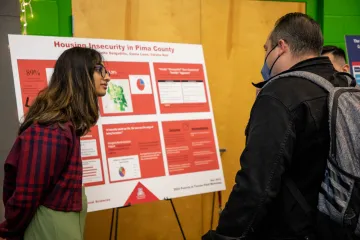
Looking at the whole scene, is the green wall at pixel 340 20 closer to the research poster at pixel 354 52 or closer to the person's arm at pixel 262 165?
the research poster at pixel 354 52

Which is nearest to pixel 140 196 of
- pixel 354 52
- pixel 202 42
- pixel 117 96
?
pixel 117 96

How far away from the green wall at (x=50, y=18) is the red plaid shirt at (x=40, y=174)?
1431mm

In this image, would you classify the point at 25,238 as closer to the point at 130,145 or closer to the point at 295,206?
the point at 130,145

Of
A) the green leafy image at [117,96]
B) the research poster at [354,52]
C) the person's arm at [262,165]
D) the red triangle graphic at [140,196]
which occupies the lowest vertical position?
the red triangle graphic at [140,196]

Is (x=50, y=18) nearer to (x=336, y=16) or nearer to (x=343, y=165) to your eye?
(x=343, y=165)

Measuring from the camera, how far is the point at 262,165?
1.23 metres

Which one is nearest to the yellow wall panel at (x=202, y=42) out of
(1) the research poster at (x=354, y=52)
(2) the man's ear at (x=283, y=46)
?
(1) the research poster at (x=354, y=52)

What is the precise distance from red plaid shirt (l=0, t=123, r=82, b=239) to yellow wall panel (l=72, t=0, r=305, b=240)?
54.7 inches

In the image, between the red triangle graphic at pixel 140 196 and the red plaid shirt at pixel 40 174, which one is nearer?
the red plaid shirt at pixel 40 174

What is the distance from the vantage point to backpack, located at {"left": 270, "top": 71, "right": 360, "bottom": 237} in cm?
118

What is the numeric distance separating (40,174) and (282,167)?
835mm

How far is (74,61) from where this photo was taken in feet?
5.15

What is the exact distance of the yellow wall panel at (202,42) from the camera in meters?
2.81

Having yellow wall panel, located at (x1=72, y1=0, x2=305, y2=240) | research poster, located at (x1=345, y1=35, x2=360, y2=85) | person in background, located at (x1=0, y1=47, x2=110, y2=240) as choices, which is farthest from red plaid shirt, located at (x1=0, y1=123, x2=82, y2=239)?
research poster, located at (x1=345, y1=35, x2=360, y2=85)
